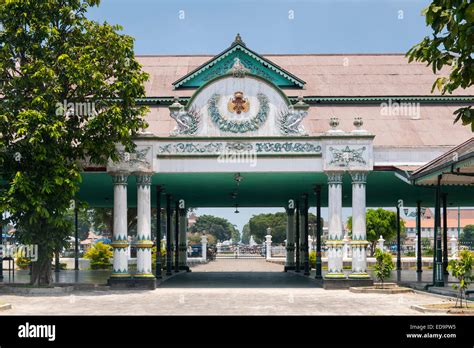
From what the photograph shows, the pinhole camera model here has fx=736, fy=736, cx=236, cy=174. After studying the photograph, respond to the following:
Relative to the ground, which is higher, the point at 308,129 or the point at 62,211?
the point at 308,129

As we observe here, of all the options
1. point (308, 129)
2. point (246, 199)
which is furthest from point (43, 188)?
point (246, 199)

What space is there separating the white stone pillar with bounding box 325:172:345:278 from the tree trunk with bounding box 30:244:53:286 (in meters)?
11.0

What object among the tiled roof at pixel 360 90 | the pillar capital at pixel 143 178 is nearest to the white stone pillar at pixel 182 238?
the tiled roof at pixel 360 90

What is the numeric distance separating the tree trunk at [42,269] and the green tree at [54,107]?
4 centimetres

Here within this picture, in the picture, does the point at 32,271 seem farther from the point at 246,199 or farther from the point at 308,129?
the point at 246,199

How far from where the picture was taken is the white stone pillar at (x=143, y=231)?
29688mm

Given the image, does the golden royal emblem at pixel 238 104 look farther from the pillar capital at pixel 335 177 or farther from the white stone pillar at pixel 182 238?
the white stone pillar at pixel 182 238

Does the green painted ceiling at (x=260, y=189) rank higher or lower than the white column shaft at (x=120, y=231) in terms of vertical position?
higher

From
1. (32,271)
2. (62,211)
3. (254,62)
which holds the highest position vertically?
(254,62)

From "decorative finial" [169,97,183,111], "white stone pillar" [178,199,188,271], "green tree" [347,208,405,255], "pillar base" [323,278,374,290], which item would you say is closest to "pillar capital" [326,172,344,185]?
"pillar base" [323,278,374,290]
